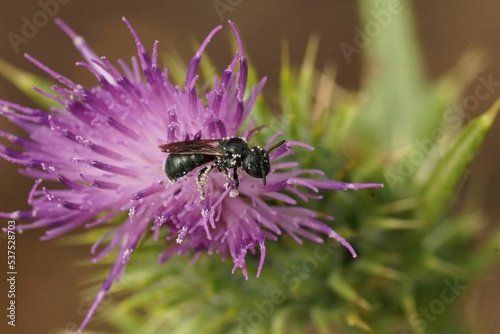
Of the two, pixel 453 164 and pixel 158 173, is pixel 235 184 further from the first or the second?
pixel 453 164

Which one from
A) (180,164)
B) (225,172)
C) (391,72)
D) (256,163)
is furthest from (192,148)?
(391,72)

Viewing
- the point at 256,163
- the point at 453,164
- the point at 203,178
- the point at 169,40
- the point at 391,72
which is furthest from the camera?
the point at 169,40

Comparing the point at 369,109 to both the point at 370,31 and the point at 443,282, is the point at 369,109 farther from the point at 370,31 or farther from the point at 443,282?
the point at 443,282

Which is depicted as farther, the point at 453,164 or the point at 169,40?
the point at 169,40

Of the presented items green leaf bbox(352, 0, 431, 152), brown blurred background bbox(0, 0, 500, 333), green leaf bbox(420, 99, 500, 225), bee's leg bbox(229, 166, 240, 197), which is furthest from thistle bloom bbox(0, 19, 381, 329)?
brown blurred background bbox(0, 0, 500, 333)

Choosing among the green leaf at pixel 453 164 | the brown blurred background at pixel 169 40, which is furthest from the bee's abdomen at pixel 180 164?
the brown blurred background at pixel 169 40

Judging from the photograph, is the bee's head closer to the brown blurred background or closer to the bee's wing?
the bee's wing
